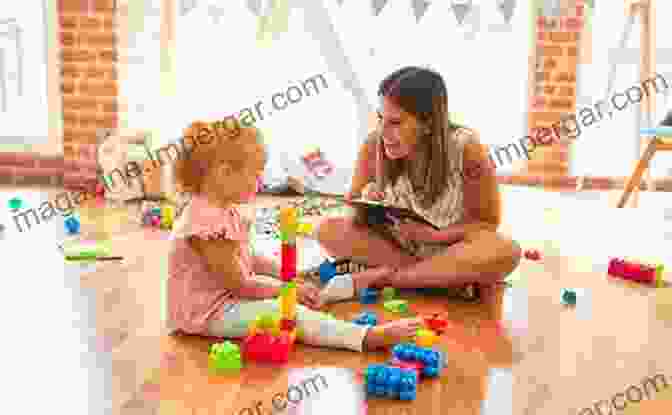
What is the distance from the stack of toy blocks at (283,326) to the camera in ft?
5.21

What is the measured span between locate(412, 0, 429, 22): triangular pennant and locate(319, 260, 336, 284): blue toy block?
76.3 inches

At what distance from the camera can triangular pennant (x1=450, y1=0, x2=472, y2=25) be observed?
3771 mm

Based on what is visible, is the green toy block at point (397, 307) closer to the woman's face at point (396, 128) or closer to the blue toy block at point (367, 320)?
the blue toy block at point (367, 320)

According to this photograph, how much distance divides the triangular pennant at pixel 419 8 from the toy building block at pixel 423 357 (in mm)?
2491

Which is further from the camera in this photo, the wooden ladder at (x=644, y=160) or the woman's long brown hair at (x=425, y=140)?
the wooden ladder at (x=644, y=160)

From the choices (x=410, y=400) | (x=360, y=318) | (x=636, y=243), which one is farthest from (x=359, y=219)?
(x=636, y=243)

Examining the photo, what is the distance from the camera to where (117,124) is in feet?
12.1

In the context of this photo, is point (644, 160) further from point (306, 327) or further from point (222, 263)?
point (222, 263)

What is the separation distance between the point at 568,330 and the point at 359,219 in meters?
0.63

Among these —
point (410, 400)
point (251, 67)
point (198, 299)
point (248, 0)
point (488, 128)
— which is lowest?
point (410, 400)

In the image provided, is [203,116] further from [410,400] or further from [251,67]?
[410,400]

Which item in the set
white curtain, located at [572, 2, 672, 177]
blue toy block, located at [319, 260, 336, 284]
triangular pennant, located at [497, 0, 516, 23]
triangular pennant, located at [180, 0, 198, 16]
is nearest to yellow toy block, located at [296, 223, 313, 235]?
blue toy block, located at [319, 260, 336, 284]

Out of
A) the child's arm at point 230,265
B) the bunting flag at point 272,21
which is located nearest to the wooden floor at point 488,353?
the child's arm at point 230,265

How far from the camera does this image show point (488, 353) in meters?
1.68
